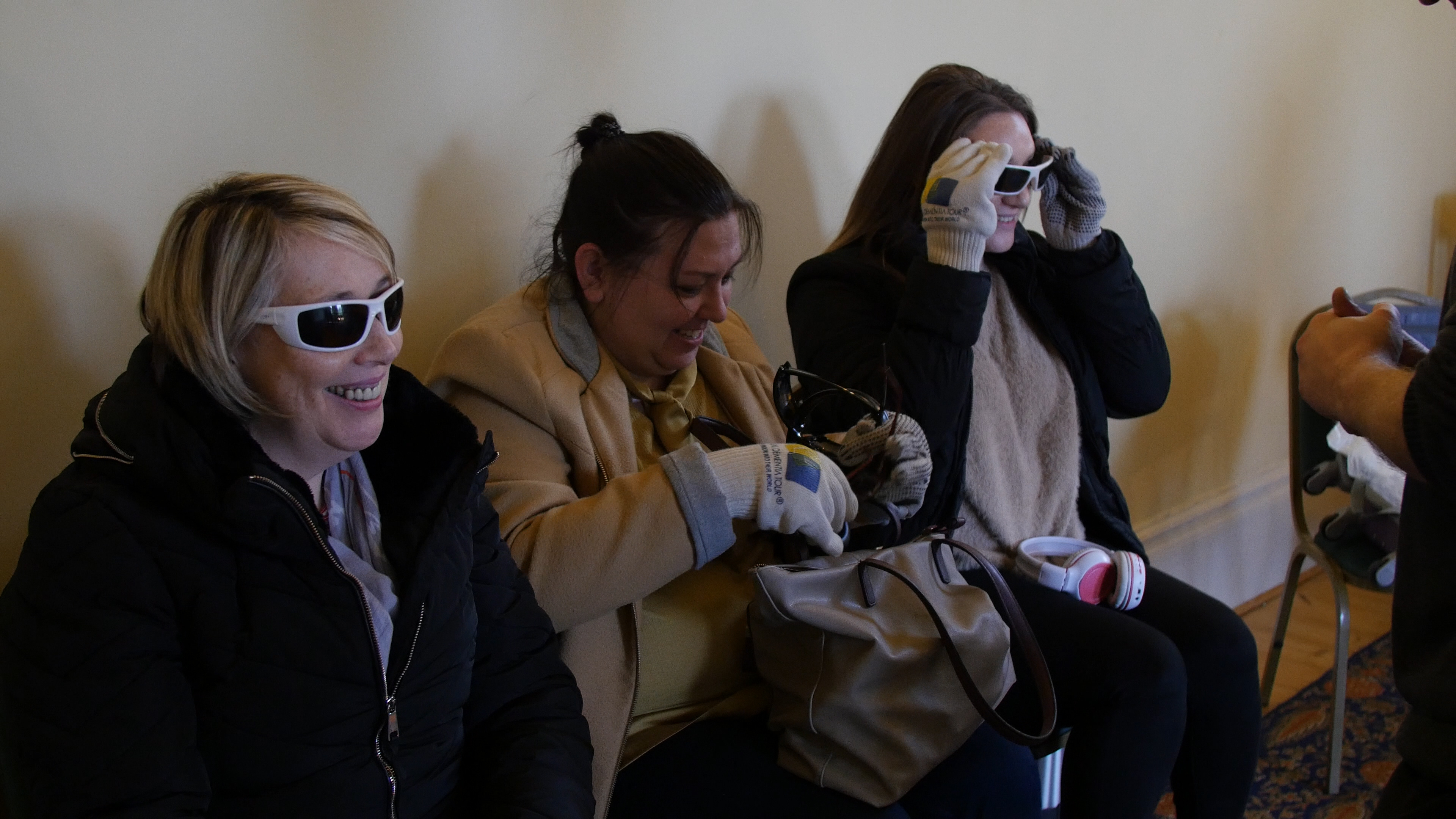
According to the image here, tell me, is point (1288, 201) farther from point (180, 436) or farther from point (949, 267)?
point (180, 436)

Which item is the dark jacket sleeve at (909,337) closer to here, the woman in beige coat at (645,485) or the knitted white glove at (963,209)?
the knitted white glove at (963,209)

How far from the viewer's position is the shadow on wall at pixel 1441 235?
11.6 ft

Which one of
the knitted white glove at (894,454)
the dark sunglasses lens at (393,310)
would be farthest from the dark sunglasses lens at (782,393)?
the dark sunglasses lens at (393,310)

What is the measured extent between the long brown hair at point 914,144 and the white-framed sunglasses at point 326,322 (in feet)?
3.22

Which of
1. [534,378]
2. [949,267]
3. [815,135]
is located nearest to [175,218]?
[534,378]

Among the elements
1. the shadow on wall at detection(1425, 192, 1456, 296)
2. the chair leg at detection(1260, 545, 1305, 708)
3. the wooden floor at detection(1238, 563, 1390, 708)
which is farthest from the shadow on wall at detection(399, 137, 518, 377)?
the shadow on wall at detection(1425, 192, 1456, 296)

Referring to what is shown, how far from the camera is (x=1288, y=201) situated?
3.06 m

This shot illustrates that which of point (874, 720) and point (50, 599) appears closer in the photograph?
point (50, 599)

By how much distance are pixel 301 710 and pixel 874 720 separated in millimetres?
639

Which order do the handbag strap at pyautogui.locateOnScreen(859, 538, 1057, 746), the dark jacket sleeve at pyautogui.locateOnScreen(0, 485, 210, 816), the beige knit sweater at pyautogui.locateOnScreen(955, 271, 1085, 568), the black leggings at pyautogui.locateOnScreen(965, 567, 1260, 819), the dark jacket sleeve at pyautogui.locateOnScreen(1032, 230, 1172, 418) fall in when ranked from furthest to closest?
the dark jacket sleeve at pyautogui.locateOnScreen(1032, 230, 1172, 418), the beige knit sweater at pyautogui.locateOnScreen(955, 271, 1085, 568), the black leggings at pyautogui.locateOnScreen(965, 567, 1260, 819), the handbag strap at pyautogui.locateOnScreen(859, 538, 1057, 746), the dark jacket sleeve at pyautogui.locateOnScreen(0, 485, 210, 816)

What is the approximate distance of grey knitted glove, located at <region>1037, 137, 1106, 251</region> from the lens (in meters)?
1.88

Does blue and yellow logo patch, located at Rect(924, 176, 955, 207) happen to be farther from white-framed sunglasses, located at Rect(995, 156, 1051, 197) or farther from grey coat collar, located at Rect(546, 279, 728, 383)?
A: grey coat collar, located at Rect(546, 279, 728, 383)

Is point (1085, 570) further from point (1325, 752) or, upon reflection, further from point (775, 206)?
point (1325, 752)

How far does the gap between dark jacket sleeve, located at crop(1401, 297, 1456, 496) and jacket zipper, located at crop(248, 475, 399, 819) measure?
38.9 inches
